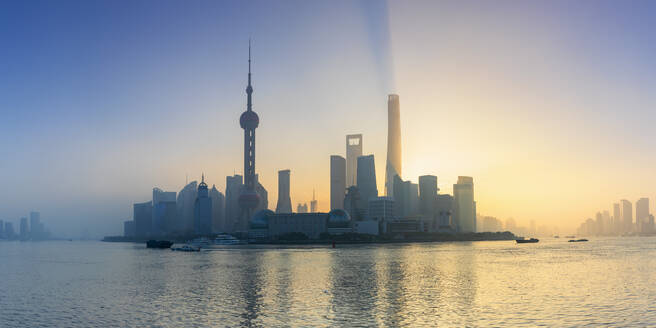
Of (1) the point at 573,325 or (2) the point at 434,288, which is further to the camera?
(2) the point at 434,288

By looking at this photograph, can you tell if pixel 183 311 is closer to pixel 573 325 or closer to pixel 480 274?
pixel 573 325

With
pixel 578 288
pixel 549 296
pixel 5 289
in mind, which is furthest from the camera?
pixel 5 289

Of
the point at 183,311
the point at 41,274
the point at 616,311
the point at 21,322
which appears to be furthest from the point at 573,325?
the point at 41,274

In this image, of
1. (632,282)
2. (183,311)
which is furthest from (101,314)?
(632,282)

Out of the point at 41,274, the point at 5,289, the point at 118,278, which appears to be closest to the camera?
the point at 5,289

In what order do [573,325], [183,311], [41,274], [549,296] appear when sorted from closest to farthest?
[573,325] → [183,311] → [549,296] → [41,274]

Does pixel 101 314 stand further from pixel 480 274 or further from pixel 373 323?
pixel 480 274

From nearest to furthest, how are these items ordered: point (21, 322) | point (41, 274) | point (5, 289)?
point (21, 322) < point (5, 289) < point (41, 274)

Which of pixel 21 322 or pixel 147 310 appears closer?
pixel 21 322

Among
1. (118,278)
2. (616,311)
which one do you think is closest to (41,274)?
(118,278)
